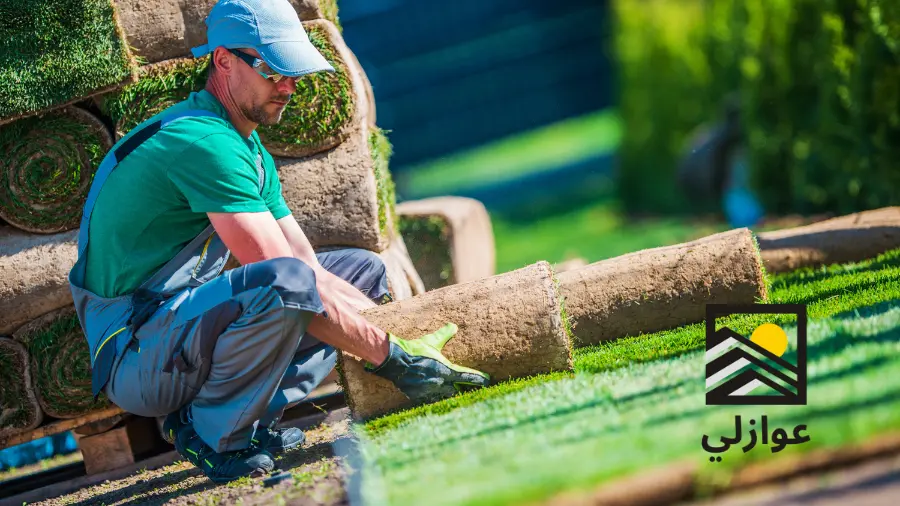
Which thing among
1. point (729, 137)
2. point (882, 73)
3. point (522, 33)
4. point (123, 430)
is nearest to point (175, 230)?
point (123, 430)

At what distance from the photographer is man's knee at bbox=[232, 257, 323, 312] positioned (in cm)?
342

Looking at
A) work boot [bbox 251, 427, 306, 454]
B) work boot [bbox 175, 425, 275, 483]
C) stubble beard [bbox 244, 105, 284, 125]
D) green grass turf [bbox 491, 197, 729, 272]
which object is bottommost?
green grass turf [bbox 491, 197, 729, 272]

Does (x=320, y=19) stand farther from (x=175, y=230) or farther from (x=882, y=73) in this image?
(x=882, y=73)

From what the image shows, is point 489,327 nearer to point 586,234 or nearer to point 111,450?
point 111,450

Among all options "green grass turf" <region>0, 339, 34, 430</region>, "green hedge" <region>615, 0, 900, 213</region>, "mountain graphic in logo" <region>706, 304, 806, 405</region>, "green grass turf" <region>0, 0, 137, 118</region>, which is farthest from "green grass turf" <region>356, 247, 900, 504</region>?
"green hedge" <region>615, 0, 900, 213</region>

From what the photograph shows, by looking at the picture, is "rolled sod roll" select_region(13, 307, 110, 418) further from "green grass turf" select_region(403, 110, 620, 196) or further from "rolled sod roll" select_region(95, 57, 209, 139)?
"green grass turf" select_region(403, 110, 620, 196)

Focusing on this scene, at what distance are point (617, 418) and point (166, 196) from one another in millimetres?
1798

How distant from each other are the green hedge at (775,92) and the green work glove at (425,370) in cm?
419

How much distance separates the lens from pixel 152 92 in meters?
4.54

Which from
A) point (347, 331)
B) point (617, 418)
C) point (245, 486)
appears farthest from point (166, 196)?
point (617, 418)

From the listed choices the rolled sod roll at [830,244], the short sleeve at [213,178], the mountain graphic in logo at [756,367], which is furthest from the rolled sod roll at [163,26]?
the rolled sod roll at [830,244]

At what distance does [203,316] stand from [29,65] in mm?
1652

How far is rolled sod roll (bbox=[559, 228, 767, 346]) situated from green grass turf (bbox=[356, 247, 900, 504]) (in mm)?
137

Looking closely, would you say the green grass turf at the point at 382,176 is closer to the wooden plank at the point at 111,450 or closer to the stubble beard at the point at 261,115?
the stubble beard at the point at 261,115
